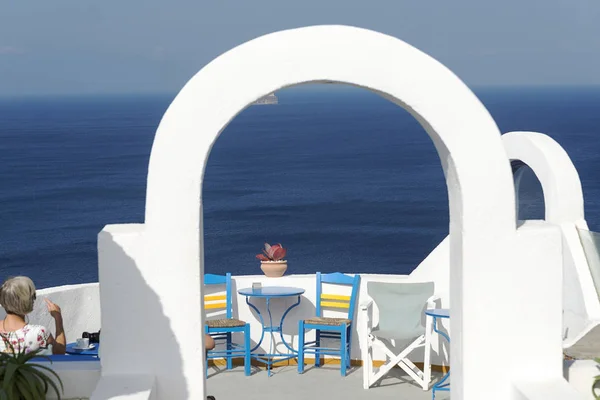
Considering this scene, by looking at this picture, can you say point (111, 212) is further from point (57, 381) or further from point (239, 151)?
point (57, 381)

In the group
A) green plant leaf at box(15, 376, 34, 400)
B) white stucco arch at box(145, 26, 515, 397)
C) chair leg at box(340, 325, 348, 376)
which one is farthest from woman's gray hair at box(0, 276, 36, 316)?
chair leg at box(340, 325, 348, 376)

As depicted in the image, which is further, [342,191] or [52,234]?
[342,191]

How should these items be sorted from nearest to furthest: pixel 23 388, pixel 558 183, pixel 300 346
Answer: pixel 23 388, pixel 300 346, pixel 558 183

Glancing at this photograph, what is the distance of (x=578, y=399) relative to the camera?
4965 millimetres

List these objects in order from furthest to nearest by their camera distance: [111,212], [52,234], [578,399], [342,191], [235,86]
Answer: [342,191] < [111,212] < [52,234] < [235,86] < [578,399]

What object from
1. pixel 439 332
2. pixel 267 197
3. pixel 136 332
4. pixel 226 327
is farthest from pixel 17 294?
pixel 267 197

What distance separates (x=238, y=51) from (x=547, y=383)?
2.48 m

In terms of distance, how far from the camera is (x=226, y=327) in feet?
28.0

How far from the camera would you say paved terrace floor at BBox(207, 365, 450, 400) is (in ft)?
26.0

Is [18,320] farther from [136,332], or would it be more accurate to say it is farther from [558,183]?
[558,183]

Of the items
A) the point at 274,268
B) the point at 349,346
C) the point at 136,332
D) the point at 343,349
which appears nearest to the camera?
the point at 136,332

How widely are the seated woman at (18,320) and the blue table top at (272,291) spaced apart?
10.8ft

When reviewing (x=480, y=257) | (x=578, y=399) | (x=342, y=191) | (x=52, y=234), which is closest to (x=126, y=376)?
(x=480, y=257)

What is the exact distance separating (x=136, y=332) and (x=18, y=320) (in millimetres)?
639
